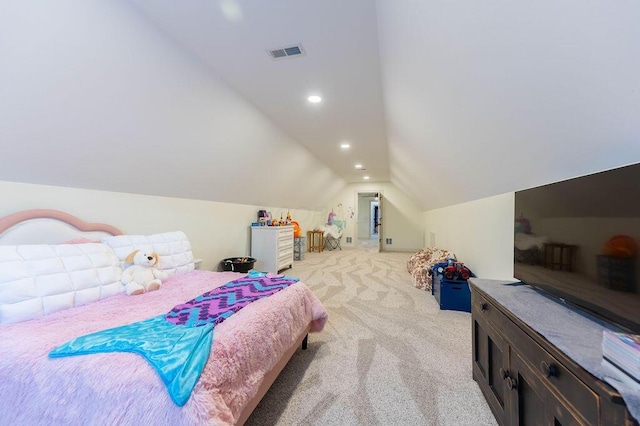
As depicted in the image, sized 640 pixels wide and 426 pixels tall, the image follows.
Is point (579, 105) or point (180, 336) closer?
point (579, 105)

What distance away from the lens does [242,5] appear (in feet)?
5.36

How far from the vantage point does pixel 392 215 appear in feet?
27.8

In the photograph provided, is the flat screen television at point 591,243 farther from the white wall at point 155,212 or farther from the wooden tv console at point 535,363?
the white wall at point 155,212

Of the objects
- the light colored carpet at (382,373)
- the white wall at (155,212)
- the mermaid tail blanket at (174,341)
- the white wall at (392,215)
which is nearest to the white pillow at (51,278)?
the white wall at (155,212)

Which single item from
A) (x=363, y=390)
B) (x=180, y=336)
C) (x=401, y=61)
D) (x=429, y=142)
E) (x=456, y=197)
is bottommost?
(x=363, y=390)

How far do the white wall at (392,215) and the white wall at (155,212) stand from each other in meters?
4.21

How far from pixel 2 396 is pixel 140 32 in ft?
6.68

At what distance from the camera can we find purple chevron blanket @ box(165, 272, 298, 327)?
1421 mm

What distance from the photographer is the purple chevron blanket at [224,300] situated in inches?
55.9

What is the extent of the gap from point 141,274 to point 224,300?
2.77 ft

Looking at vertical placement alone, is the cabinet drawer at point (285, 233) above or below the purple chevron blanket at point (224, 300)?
above

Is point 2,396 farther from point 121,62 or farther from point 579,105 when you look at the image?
point 579,105

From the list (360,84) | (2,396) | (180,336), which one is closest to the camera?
(2,396)

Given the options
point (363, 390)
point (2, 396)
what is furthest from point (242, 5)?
point (363, 390)
